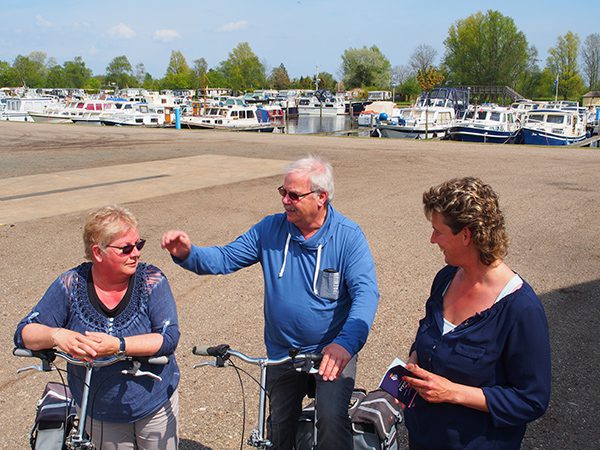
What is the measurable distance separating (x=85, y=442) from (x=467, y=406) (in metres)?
1.71

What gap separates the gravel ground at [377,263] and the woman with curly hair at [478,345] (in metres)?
1.75

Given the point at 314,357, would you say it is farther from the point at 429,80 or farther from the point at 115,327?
the point at 429,80

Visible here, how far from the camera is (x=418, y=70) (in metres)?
99.4

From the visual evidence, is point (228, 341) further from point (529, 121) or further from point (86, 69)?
point (86, 69)

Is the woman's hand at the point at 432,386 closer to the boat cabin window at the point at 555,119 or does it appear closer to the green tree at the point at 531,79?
the boat cabin window at the point at 555,119

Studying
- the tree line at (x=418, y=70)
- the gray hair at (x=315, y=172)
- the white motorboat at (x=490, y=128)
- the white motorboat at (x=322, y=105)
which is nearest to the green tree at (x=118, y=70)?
the tree line at (x=418, y=70)

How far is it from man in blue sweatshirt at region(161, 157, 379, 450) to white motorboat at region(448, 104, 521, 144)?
1168 inches

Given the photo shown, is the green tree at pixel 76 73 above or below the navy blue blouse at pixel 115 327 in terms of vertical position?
above

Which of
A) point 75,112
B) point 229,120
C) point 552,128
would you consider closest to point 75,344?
point 552,128

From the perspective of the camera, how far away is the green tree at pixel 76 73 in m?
140

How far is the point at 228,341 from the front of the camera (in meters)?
5.46

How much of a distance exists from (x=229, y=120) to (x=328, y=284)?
4003 cm

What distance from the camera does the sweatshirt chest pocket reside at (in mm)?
3006

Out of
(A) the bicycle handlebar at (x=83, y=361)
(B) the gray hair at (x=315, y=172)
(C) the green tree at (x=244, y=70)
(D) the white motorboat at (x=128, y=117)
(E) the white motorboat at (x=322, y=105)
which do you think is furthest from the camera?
(C) the green tree at (x=244, y=70)
